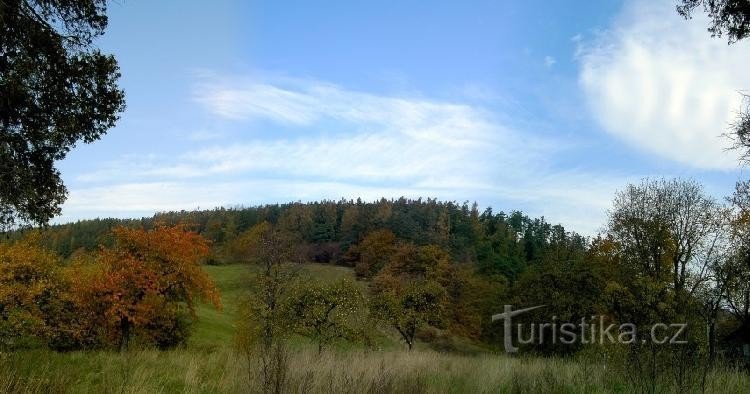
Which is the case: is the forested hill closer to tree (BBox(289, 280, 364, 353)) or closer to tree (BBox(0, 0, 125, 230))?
tree (BBox(289, 280, 364, 353))

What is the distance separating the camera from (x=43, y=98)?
25.8 ft

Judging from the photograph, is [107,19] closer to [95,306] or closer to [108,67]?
[108,67]

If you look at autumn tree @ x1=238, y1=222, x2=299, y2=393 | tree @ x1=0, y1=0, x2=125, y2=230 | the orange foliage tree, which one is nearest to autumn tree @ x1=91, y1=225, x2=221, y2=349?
the orange foliage tree

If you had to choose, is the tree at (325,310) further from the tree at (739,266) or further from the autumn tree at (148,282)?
the tree at (739,266)

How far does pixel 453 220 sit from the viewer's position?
4331 inches

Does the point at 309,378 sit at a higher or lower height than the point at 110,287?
higher

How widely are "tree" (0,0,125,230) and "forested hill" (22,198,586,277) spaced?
6903 centimetres

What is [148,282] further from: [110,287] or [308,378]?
[308,378]

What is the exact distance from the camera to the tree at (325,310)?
24.9 metres

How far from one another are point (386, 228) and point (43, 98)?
271 feet

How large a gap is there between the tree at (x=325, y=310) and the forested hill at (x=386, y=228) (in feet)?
166

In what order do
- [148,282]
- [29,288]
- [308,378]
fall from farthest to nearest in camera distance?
[148,282], [29,288], [308,378]

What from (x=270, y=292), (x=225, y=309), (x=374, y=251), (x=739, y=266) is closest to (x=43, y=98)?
(x=270, y=292)

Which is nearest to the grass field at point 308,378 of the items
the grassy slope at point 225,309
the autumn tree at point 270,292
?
the autumn tree at point 270,292
